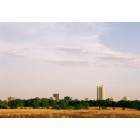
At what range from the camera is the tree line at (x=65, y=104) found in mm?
6965

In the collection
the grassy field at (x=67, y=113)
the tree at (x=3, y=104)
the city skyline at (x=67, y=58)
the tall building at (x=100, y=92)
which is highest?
the city skyline at (x=67, y=58)

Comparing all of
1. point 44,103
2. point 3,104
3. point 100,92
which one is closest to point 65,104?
point 44,103

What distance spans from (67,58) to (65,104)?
0.47m

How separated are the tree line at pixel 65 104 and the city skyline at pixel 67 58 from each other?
0.19 ft

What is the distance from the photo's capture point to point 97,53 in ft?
22.9

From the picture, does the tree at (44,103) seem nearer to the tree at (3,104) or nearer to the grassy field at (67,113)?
the grassy field at (67,113)

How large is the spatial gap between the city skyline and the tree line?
0.06 metres

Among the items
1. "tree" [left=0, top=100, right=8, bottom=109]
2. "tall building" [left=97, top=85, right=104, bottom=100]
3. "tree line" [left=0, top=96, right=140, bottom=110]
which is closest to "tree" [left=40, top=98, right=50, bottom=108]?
"tree line" [left=0, top=96, right=140, bottom=110]

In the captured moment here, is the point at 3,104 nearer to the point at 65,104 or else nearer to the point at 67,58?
the point at 65,104

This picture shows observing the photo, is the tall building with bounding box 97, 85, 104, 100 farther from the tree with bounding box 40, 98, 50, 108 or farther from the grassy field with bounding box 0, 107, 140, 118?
the tree with bounding box 40, 98, 50, 108

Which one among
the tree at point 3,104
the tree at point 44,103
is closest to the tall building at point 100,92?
the tree at point 44,103

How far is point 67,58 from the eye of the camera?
23.0 ft
